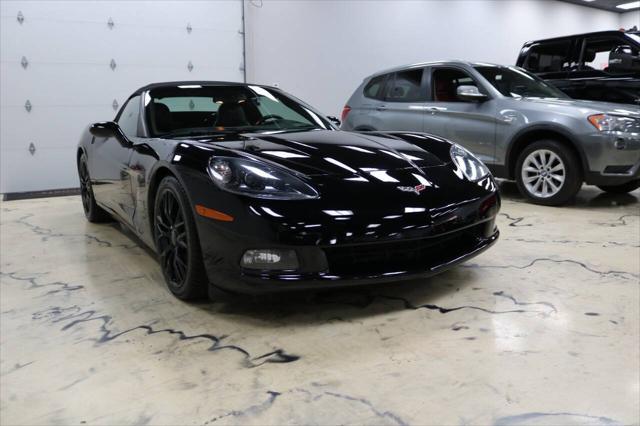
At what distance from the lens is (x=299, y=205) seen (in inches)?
71.2

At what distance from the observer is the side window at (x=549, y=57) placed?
5637mm

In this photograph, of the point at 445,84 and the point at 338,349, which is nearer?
the point at 338,349

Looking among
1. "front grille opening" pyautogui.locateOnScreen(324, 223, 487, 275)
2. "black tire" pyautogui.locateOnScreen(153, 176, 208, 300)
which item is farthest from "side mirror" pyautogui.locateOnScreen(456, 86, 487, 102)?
"black tire" pyautogui.locateOnScreen(153, 176, 208, 300)

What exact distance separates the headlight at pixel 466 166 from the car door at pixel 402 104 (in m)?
2.49

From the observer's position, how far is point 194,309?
83.4 inches

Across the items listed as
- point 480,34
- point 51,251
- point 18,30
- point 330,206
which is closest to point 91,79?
point 18,30

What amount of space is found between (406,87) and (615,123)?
200cm

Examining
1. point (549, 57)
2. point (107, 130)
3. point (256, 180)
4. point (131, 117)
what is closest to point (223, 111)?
point (131, 117)

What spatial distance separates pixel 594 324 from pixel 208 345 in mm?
1441

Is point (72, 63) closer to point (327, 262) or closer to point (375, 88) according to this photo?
point (375, 88)

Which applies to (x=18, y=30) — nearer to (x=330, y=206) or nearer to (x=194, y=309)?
(x=194, y=309)

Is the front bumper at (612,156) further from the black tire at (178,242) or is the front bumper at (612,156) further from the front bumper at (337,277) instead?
the black tire at (178,242)

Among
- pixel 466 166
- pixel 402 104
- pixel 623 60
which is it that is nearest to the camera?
pixel 466 166

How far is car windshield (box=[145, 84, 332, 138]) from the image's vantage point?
2664 mm
